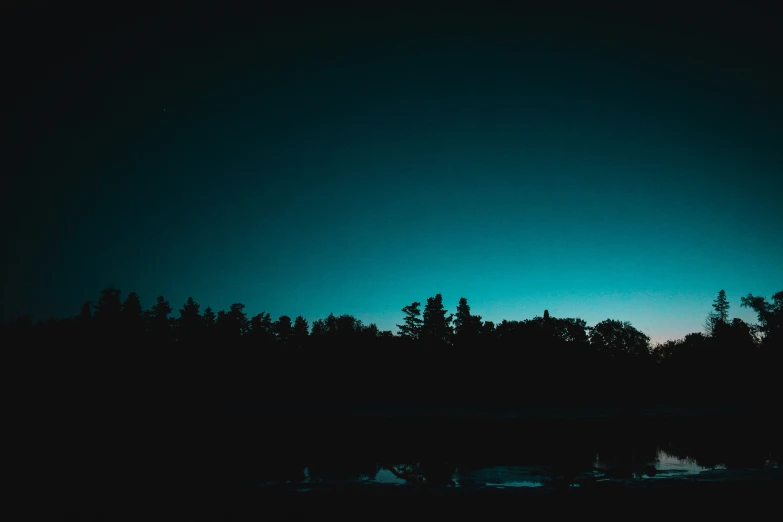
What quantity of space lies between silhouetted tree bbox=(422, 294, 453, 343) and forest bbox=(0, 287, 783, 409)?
0.24 m

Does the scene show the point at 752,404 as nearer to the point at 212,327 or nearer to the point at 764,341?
the point at 764,341

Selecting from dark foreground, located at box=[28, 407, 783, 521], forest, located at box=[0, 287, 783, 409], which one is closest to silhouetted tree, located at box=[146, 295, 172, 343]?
forest, located at box=[0, 287, 783, 409]

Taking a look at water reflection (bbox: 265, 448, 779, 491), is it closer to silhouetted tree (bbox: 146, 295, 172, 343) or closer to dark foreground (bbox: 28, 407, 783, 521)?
dark foreground (bbox: 28, 407, 783, 521)

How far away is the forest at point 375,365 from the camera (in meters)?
64.9

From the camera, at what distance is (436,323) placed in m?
96.8

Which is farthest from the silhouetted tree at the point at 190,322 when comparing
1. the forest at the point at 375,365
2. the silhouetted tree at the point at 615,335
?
the silhouetted tree at the point at 615,335

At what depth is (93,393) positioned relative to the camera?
184 feet

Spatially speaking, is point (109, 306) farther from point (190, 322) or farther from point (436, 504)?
point (436, 504)

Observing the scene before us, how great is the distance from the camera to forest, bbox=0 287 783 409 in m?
64.9

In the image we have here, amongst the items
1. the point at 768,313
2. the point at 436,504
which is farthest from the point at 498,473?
the point at 768,313

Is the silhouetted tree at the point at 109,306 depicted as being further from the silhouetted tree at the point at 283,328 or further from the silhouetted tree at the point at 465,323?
the silhouetted tree at the point at 465,323

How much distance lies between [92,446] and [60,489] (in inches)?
530

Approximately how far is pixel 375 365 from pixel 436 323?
24449 millimetres

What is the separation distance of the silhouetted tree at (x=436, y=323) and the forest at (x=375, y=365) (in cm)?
24
